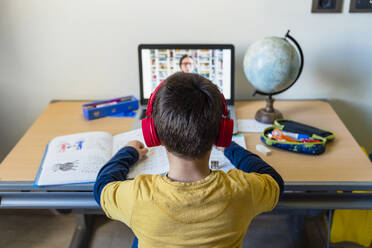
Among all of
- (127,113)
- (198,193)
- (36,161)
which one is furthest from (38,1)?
(198,193)

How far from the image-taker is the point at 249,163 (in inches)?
40.5

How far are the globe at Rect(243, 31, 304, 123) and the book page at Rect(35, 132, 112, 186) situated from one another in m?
0.60

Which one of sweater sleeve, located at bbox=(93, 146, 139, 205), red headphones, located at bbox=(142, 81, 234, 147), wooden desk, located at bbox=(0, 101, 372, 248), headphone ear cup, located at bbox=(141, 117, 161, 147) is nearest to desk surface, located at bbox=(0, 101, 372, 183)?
wooden desk, located at bbox=(0, 101, 372, 248)

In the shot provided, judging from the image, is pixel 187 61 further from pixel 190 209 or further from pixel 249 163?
pixel 190 209

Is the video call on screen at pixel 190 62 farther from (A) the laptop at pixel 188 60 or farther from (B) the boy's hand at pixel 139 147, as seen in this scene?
(B) the boy's hand at pixel 139 147

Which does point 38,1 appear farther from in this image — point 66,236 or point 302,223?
point 302,223

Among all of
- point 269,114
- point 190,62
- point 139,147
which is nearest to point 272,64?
point 269,114

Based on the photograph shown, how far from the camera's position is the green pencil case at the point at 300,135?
3.94 feet

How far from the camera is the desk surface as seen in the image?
1111 millimetres

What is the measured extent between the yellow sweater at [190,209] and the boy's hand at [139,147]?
328 mm

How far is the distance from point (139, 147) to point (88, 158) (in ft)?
0.56

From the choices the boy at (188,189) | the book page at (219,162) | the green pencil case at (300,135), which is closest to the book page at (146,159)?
the book page at (219,162)

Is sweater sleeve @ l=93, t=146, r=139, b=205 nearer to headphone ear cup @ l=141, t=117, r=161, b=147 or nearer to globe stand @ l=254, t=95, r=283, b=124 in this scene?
headphone ear cup @ l=141, t=117, r=161, b=147

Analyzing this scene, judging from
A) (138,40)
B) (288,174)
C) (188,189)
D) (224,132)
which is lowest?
(288,174)
